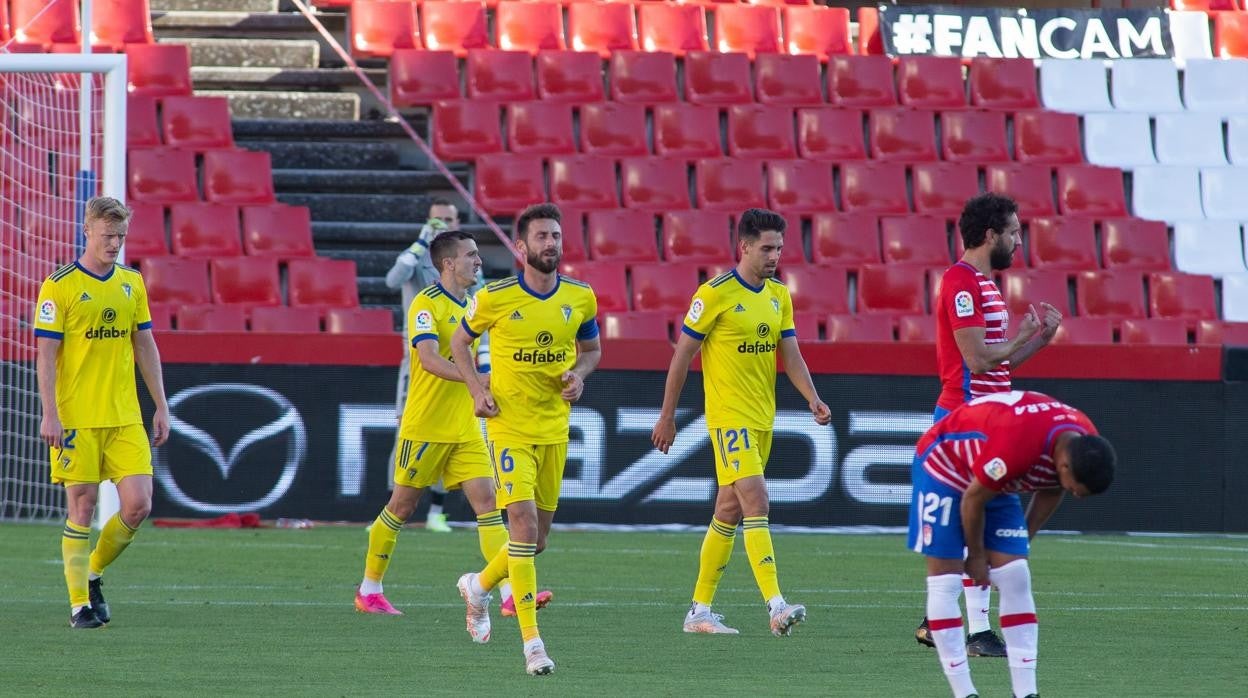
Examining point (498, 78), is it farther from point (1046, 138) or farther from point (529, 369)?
point (529, 369)

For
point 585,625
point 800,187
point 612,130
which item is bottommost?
point 585,625

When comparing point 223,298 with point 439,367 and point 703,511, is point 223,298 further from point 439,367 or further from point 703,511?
point 439,367

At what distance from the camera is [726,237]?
1755 cm

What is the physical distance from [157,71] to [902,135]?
302 inches

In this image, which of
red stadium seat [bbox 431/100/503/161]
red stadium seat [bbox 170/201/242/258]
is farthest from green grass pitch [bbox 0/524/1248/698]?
red stadium seat [bbox 431/100/503/161]

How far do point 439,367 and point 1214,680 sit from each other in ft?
12.6

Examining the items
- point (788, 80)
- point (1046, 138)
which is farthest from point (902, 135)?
point (1046, 138)

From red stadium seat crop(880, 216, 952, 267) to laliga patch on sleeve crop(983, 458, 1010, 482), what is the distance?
1217 cm

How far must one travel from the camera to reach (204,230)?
16844 mm

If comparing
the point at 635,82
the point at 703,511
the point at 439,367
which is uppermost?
the point at 635,82

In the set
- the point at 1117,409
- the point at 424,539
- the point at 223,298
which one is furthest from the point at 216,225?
the point at 1117,409

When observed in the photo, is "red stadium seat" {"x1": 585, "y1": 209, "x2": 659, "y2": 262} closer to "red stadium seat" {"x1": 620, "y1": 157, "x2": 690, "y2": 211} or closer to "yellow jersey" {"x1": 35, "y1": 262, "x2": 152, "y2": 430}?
"red stadium seat" {"x1": 620, "y1": 157, "x2": 690, "y2": 211}

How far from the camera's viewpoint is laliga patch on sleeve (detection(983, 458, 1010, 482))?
19.0ft

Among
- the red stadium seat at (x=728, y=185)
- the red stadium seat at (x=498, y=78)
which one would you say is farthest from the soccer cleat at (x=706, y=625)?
the red stadium seat at (x=498, y=78)
